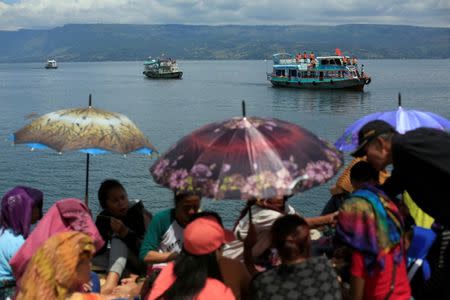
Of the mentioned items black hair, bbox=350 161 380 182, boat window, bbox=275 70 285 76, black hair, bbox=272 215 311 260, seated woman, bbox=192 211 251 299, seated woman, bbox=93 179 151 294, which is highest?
black hair, bbox=350 161 380 182

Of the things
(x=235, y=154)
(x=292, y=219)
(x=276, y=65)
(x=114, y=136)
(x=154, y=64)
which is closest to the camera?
(x=292, y=219)

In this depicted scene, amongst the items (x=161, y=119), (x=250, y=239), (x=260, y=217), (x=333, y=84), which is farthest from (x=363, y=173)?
(x=333, y=84)

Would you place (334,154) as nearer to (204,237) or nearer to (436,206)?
(436,206)

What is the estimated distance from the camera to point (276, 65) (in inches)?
2859

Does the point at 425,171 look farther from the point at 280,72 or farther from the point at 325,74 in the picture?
the point at 280,72

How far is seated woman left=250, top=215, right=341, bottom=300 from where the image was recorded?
124 inches

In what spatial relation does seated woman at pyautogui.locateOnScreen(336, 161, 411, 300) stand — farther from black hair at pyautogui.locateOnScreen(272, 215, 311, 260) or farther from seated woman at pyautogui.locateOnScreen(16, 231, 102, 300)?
seated woman at pyautogui.locateOnScreen(16, 231, 102, 300)

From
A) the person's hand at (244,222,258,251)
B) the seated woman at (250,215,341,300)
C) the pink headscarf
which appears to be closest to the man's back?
the seated woman at (250,215,341,300)

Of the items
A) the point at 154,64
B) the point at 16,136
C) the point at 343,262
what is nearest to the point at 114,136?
the point at 16,136

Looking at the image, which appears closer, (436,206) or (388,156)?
(436,206)

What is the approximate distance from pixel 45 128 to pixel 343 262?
3.07 m

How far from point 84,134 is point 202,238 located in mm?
2635

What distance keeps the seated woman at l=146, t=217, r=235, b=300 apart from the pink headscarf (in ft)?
4.13

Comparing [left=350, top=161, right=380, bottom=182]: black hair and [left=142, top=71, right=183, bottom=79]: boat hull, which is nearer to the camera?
[left=350, top=161, right=380, bottom=182]: black hair
